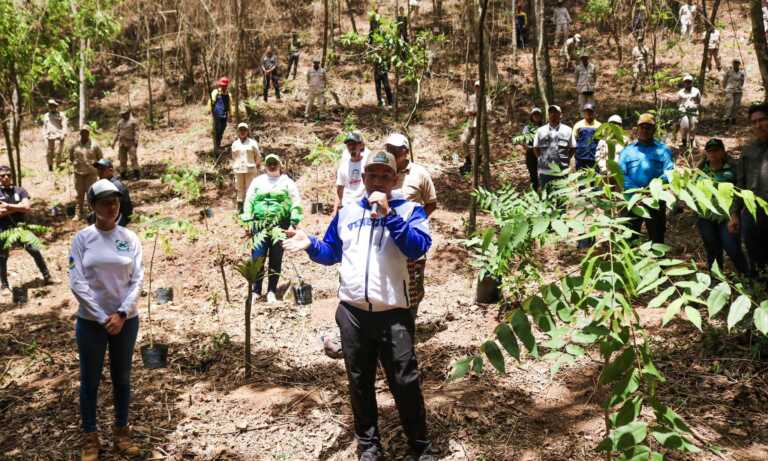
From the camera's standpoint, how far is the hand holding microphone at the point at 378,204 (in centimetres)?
345

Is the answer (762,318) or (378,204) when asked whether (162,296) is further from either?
(762,318)

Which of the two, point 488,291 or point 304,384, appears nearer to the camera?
point 304,384

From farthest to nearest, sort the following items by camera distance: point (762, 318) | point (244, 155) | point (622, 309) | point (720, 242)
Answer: point (244, 155), point (720, 242), point (622, 309), point (762, 318)

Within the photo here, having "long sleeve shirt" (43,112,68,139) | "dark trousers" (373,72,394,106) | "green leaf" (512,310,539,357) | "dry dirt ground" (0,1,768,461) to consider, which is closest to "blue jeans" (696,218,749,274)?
"dry dirt ground" (0,1,768,461)

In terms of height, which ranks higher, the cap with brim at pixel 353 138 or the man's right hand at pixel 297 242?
the cap with brim at pixel 353 138

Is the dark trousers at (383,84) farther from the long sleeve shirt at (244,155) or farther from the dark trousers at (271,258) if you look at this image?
the dark trousers at (271,258)

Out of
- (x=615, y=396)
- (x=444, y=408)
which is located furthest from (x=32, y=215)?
(x=615, y=396)

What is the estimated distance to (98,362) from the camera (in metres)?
4.18

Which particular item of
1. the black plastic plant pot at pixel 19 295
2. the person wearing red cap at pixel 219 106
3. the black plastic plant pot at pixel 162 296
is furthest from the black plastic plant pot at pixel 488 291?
the person wearing red cap at pixel 219 106

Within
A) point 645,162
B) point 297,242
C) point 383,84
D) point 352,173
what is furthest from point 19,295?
point 383,84

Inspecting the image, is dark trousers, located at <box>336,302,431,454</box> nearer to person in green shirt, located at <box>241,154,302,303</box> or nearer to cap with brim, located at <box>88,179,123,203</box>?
cap with brim, located at <box>88,179,123,203</box>

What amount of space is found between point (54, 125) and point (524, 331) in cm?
1629

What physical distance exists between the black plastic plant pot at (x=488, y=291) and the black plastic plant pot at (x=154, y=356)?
3326 mm

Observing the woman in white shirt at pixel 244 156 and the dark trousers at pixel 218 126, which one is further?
the dark trousers at pixel 218 126
